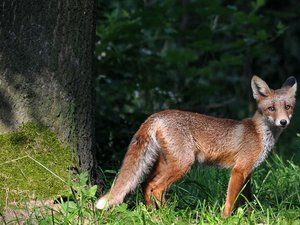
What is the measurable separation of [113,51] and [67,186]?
11.9 feet

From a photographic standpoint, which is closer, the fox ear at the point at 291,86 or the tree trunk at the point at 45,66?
the tree trunk at the point at 45,66

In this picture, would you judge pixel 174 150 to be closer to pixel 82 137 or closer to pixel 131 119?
pixel 82 137

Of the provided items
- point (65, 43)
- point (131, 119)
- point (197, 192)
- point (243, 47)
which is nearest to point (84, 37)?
point (65, 43)

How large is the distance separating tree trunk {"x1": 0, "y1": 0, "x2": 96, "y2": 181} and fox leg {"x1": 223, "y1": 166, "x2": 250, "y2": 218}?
1.45 m

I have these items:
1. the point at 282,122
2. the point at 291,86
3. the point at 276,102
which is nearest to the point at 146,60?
the point at 291,86

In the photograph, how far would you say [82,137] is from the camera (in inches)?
227

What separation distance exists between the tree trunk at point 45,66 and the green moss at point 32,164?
10 cm

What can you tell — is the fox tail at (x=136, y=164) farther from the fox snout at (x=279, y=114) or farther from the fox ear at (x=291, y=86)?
the fox ear at (x=291, y=86)

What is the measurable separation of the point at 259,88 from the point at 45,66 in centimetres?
241

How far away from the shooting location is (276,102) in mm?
6383

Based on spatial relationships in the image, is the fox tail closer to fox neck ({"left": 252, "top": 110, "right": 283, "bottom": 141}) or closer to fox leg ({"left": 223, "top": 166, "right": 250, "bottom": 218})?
fox leg ({"left": 223, "top": 166, "right": 250, "bottom": 218})

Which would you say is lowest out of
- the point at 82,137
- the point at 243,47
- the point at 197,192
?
the point at 197,192

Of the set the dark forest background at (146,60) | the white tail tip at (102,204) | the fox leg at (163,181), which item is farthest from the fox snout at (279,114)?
the white tail tip at (102,204)

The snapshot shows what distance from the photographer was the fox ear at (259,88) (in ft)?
21.5
